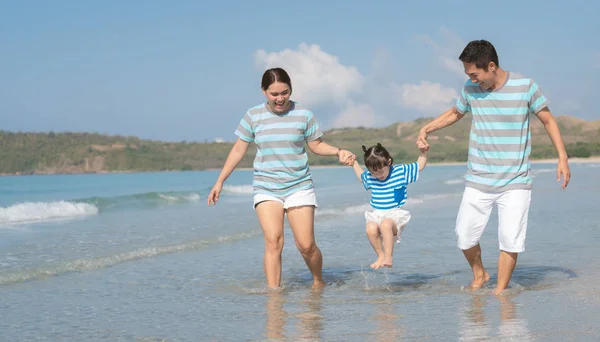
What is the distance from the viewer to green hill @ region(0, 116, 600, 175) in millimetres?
124500

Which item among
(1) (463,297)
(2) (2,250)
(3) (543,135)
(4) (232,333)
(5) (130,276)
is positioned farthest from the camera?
(3) (543,135)

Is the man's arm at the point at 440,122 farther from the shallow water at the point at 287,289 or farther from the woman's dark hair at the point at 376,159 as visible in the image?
the shallow water at the point at 287,289

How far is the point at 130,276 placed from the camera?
859 cm

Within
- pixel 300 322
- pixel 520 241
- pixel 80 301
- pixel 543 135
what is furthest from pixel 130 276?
pixel 543 135

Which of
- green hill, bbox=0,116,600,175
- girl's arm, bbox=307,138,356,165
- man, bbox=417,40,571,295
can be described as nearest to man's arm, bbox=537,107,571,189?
man, bbox=417,40,571,295

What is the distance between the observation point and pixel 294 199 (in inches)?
269

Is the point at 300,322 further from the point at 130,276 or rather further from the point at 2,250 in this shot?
the point at 2,250

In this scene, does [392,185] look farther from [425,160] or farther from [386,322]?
[386,322]

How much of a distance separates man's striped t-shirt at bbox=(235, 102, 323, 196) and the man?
1.45 meters

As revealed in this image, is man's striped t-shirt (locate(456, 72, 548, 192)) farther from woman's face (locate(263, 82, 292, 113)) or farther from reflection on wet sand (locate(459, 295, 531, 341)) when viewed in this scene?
woman's face (locate(263, 82, 292, 113))

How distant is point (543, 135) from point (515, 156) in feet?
503

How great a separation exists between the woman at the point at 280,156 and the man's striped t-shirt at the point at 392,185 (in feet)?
1.58

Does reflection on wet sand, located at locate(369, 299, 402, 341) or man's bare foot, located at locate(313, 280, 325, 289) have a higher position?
reflection on wet sand, located at locate(369, 299, 402, 341)

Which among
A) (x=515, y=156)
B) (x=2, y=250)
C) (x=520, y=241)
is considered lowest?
(x=2, y=250)
